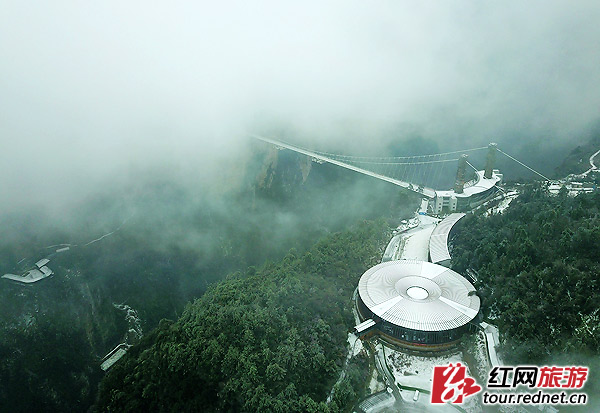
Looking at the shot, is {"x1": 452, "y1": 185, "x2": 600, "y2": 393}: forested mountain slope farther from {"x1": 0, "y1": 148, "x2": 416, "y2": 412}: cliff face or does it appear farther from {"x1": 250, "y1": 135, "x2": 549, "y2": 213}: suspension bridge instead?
{"x1": 0, "y1": 148, "x2": 416, "y2": 412}: cliff face

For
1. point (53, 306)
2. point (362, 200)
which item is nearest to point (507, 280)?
point (362, 200)

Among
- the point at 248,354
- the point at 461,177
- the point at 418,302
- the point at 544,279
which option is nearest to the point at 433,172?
the point at 461,177

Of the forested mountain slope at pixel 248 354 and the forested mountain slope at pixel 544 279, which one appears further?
the forested mountain slope at pixel 544 279

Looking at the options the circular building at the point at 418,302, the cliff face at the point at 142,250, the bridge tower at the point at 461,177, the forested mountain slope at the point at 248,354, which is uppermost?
the bridge tower at the point at 461,177

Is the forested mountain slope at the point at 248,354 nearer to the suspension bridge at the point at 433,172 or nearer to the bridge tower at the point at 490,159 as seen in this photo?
the suspension bridge at the point at 433,172

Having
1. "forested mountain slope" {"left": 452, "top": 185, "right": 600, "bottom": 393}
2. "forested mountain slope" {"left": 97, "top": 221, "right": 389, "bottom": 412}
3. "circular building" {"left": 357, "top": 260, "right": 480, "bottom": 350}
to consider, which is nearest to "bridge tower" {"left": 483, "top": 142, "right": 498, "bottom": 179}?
"forested mountain slope" {"left": 452, "top": 185, "right": 600, "bottom": 393}

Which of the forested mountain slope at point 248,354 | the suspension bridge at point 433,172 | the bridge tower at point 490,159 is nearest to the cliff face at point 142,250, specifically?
the suspension bridge at point 433,172

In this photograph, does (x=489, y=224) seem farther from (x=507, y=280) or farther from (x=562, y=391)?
(x=562, y=391)
